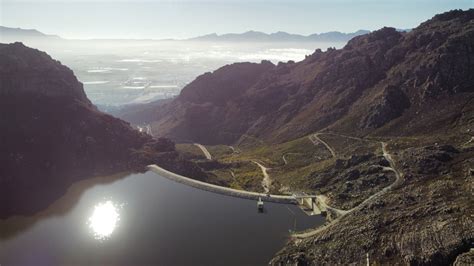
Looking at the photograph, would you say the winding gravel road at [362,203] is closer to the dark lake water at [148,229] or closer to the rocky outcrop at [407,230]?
the rocky outcrop at [407,230]

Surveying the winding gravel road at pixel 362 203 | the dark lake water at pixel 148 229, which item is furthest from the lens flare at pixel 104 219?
the winding gravel road at pixel 362 203

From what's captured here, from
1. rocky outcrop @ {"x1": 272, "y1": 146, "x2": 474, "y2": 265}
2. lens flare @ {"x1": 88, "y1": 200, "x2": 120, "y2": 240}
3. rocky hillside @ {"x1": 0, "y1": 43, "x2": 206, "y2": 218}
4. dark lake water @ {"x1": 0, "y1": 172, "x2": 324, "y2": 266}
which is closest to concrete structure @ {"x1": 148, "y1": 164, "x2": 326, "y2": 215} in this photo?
dark lake water @ {"x1": 0, "y1": 172, "x2": 324, "y2": 266}

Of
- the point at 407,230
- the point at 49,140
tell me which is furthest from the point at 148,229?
the point at 49,140

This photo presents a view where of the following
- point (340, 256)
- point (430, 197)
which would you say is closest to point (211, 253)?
point (340, 256)

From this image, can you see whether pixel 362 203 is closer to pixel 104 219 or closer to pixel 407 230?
pixel 407 230

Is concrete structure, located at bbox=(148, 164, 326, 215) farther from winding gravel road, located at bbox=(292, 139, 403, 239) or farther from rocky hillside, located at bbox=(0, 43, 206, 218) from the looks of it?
rocky hillside, located at bbox=(0, 43, 206, 218)

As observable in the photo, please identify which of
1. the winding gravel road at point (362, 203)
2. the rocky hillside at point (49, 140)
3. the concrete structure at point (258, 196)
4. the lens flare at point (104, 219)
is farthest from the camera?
the rocky hillside at point (49, 140)
